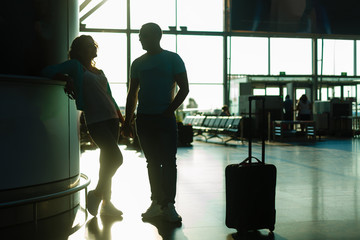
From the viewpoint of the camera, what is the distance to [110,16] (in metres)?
17.9

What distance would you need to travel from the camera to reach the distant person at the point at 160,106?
340 centimetres

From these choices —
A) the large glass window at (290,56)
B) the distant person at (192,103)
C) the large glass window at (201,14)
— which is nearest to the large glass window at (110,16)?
the large glass window at (201,14)

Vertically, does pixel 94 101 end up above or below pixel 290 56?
below

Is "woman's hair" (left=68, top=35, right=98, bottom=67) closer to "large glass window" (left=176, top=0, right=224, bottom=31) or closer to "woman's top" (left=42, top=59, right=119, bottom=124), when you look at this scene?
"woman's top" (left=42, top=59, right=119, bottom=124)

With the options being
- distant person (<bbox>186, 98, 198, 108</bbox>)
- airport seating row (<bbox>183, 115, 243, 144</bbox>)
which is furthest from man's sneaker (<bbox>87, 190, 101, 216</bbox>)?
distant person (<bbox>186, 98, 198, 108</bbox>)

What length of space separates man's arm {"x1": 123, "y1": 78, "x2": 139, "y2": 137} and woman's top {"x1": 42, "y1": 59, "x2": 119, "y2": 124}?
14 centimetres

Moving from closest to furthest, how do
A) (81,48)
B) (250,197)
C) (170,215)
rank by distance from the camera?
(250,197) < (170,215) < (81,48)

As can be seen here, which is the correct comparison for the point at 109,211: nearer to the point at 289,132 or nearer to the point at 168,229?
the point at 168,229

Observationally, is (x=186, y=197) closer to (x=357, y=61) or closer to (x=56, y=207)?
(x=56, y=207)

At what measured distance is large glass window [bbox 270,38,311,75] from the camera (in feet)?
64.2

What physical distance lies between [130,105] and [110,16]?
49.5 feet

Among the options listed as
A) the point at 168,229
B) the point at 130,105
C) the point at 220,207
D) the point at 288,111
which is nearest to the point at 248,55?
the point at 288,111

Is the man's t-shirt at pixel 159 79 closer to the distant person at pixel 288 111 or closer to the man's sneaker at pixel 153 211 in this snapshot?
the man's sneaker at pixel 153 211

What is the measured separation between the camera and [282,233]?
302 cm
